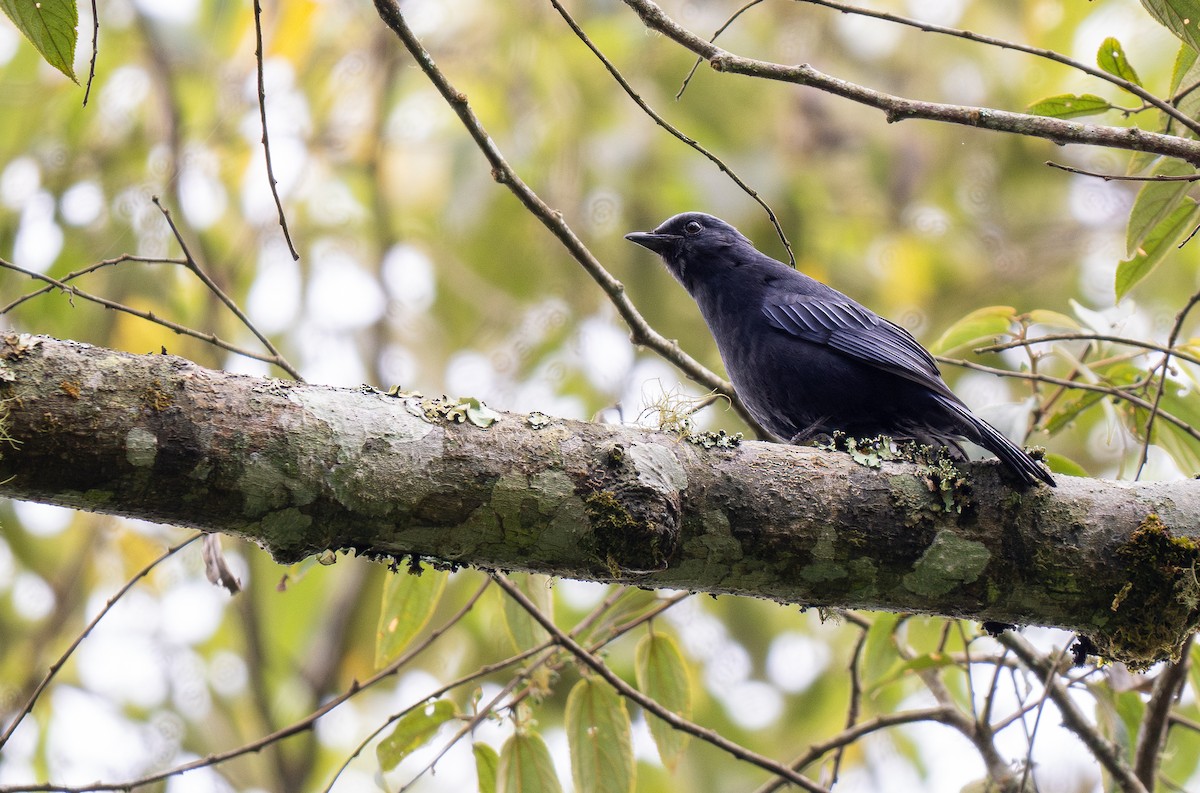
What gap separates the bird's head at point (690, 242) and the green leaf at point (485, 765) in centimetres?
219

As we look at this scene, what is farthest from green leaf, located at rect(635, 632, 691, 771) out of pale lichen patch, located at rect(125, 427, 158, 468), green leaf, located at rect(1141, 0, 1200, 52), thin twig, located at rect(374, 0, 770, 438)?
green leaf, located at rect(1141, 0, 1200, 52)

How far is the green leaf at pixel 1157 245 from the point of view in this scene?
3.21 metres

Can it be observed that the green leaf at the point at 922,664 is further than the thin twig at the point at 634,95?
Yes

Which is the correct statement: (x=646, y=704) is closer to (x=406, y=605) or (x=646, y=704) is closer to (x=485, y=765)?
(x=485, y=765)

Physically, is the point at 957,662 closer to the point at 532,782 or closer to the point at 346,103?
the point at 532,782

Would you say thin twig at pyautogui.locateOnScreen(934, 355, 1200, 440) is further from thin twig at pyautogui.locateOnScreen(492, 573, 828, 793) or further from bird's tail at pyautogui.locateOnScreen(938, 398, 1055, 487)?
thin twig at pyautogui.locateOnScreen(492, 573, 828, 793)

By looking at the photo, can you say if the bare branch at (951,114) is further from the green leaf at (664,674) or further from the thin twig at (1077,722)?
the green leaf at (664,674)

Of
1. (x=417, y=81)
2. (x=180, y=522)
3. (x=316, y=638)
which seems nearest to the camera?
(x=180, y=522)

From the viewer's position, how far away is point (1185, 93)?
288cm

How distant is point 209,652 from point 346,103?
3.94 meters

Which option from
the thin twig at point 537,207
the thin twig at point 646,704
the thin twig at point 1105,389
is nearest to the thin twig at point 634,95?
the thin twig at point 537,207

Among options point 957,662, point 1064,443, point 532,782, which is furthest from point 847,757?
point 532,782

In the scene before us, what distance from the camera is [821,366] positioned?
12.0 ft

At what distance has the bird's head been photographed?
181 inches
